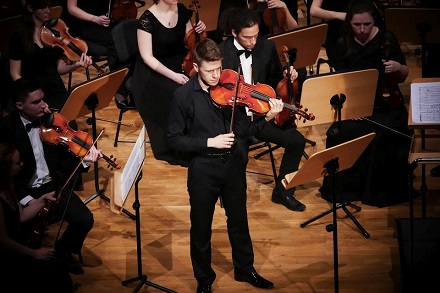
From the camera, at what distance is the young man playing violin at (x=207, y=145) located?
14.9 feet

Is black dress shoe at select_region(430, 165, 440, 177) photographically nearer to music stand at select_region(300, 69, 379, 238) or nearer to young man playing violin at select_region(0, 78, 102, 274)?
music stand at select_region(300, 69, 379, 238)

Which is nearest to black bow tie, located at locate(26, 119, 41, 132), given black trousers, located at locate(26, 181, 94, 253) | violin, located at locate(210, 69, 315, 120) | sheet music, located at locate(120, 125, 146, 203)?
black trousers, located at locate(26, 181, 94, 253)

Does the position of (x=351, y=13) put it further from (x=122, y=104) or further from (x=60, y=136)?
(x=60, y=136)

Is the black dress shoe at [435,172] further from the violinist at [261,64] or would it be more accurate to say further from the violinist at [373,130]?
the violinist at [261,64]

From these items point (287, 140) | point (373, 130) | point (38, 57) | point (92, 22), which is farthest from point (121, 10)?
point (373, 130)

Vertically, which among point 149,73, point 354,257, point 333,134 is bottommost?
point 354,257

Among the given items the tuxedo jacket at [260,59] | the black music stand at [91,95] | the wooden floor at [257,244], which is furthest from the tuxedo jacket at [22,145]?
the tuxedo jacket at [260,59]

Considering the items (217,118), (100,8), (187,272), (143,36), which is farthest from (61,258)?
(100,8)

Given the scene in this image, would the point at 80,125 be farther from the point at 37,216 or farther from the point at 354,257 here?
the point at 354,257

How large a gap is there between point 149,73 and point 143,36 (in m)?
0.30

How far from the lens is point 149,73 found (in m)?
5.98

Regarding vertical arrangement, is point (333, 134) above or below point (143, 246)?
above

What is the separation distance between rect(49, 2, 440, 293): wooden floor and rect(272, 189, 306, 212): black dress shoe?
5 cm

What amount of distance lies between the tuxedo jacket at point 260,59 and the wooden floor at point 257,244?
97 centimetres
